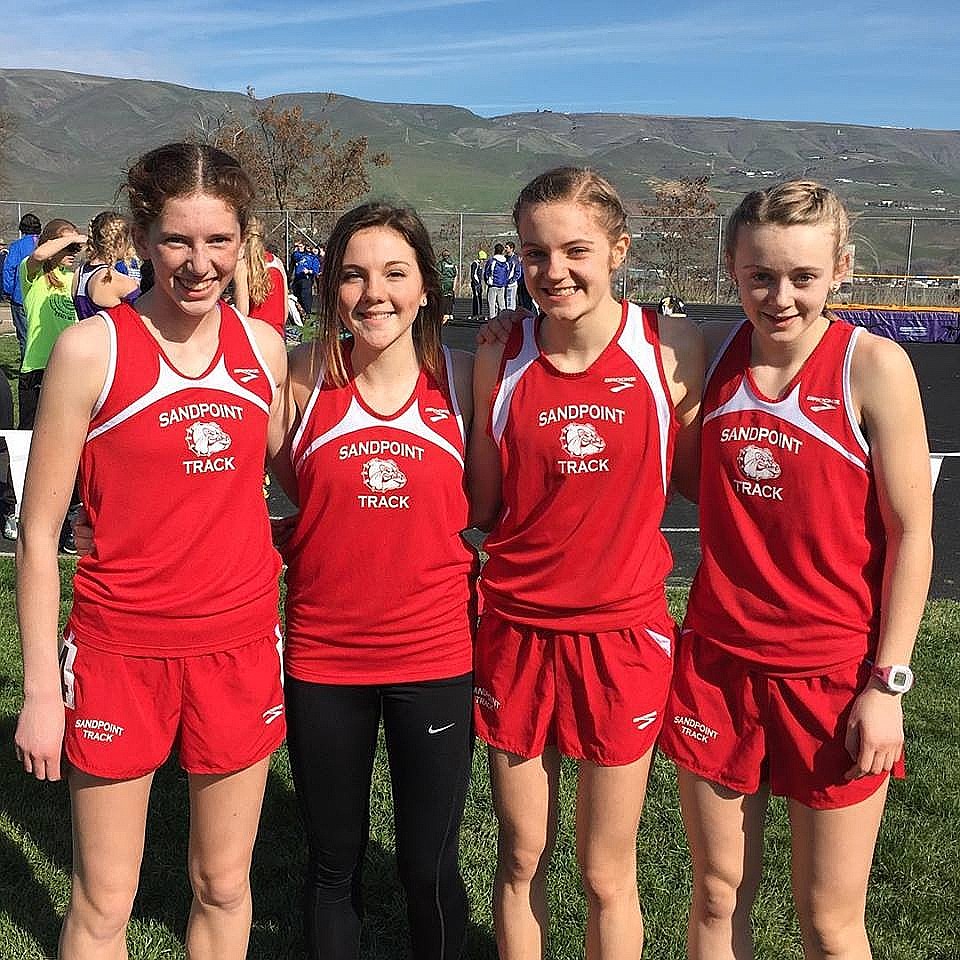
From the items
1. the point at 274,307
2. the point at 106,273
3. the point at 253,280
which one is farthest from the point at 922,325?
the point at 253,280

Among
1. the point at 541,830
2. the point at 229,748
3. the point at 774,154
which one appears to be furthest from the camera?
the point at 774,154

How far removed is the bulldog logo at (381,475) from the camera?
2.56 meters

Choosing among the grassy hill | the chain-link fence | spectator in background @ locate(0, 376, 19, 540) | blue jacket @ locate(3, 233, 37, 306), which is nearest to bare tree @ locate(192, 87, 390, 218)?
the chain-link fence

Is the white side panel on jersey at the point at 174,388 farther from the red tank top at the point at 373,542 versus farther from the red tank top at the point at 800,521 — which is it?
the red tank top at the point at 800,521

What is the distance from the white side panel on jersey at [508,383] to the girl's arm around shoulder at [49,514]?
2.97ft

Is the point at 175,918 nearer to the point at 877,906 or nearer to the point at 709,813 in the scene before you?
the point at 709,813

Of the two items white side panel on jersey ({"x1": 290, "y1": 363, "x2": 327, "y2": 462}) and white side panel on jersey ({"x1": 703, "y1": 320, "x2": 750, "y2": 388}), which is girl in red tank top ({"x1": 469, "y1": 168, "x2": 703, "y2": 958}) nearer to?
white side panel on jersey ({"x1": 703, "y1": 320, "x2": 750, "y2": 388})

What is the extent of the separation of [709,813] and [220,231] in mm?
1738

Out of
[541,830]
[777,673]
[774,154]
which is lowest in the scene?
[541,830]

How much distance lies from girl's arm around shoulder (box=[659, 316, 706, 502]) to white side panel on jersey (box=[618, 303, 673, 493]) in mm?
27

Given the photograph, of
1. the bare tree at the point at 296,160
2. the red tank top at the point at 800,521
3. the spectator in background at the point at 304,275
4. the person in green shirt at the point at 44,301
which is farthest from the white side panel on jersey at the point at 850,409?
the bare tree at the point at 296,160

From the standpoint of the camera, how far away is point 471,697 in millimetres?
2693

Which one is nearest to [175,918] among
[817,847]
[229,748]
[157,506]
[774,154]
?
[229,748]

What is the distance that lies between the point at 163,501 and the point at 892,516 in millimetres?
1599
